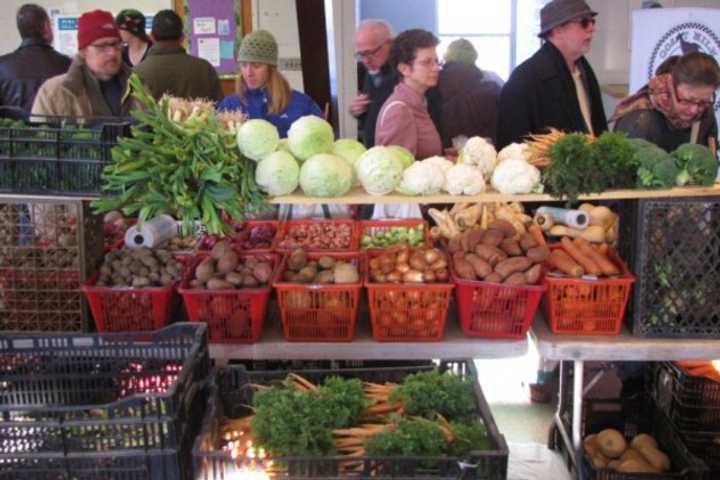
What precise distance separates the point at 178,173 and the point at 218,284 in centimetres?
50

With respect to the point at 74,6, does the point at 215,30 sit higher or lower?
lower

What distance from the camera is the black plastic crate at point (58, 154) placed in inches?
111

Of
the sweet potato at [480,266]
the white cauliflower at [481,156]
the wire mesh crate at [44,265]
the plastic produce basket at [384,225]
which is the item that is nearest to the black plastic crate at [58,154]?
the wire mesh crate at [44,265]

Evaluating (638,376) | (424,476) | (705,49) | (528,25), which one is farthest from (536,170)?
(528,25)

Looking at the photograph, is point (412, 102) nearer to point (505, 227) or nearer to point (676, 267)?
point (505, 227)

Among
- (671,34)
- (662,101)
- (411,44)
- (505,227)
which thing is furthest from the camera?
(671,34)

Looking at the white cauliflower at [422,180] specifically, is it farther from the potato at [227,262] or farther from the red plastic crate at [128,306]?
the red plastic crate at [128,306]

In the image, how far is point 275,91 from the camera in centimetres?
473

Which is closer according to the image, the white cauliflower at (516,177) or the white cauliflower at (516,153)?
the white cauliflower at (516,177)

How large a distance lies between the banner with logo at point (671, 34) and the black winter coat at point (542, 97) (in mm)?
1571

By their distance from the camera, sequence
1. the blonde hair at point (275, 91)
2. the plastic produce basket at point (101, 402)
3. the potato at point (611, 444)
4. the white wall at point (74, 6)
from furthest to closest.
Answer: the white wall at point (74, 6) < the blonde hair at point (275, 91) < the potato at point (611, 444) < the plastic produce basket at point (101, 402)

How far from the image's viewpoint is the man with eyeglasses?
407 cm

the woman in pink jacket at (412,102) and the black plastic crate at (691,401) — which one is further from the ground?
the woman in pink jacket at (412,102)

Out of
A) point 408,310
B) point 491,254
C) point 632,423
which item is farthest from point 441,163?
point 632,423
